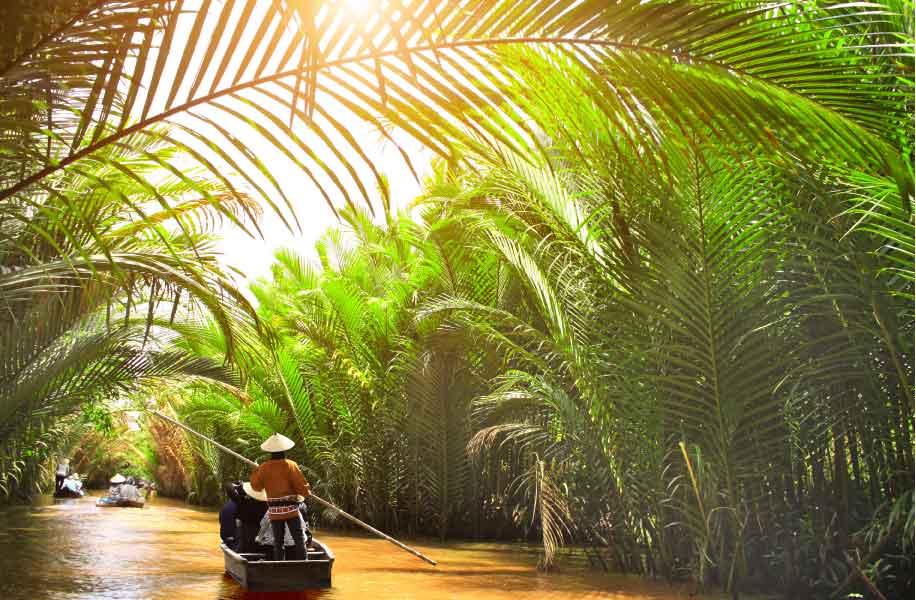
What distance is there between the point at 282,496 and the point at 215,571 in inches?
121

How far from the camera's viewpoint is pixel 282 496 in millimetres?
10016

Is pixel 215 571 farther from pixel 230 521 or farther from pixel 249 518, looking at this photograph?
pixel 249 518

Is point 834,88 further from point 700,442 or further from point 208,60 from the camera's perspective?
point 700,442

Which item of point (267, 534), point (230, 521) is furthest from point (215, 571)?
point (267, 534)

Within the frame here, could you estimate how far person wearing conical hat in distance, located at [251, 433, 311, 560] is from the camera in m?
10.0

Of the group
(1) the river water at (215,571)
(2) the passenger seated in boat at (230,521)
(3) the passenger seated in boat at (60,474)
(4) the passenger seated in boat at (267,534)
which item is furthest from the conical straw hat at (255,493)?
(3) the passenger seated in boat at (60,474)

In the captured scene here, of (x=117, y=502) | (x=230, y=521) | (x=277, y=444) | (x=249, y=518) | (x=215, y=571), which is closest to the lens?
(x=277, y=444)

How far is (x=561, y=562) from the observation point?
13.0 meters

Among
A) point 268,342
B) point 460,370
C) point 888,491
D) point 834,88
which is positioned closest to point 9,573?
point 268,342

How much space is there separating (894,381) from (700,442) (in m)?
1.94

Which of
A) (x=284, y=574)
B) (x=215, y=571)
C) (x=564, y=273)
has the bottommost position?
(x=215, y=571)

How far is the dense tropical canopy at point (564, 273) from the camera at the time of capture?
2.88 meters

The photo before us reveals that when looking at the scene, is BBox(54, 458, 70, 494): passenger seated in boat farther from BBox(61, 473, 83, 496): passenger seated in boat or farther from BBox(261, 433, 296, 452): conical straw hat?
BBox(261, 433, 296, 452): conical straw hat

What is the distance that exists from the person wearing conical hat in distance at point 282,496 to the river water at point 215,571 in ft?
1.87
